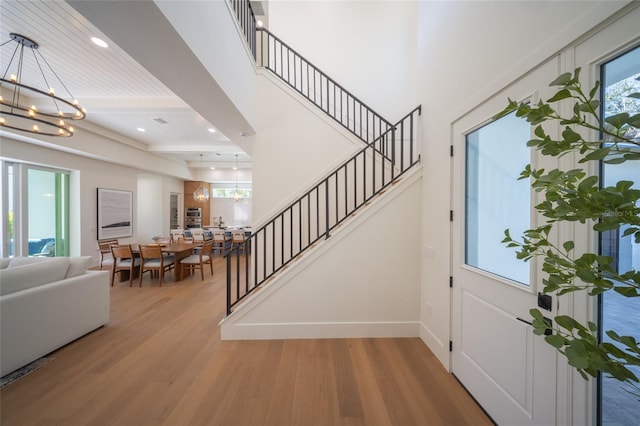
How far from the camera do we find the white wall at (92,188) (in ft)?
17.2

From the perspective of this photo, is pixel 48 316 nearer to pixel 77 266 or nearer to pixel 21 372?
pixel 21 372

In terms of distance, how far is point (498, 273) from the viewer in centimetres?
187

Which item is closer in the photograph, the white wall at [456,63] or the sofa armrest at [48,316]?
the white wall at [456,63]

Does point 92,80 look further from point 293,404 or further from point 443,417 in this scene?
point 443,417

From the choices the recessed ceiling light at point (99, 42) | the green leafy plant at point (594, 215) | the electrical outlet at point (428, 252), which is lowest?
the electrical outlet at point (428, 252)

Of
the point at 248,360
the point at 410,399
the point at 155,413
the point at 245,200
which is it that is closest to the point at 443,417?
the point at 410,399

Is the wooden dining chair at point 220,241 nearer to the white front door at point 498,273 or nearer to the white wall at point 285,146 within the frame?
the white wall at point 285,146

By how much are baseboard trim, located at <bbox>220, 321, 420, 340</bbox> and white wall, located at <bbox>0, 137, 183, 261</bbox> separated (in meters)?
5.88

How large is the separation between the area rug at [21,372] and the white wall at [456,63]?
4.11 m

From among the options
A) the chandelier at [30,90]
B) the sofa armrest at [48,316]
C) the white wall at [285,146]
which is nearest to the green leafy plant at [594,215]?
the white wall at [285,146]

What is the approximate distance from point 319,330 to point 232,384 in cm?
113

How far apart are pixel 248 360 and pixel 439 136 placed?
125 inches

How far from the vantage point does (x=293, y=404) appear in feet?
6.65

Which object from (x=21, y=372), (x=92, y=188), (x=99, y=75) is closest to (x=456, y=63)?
(x=99, y=75)
